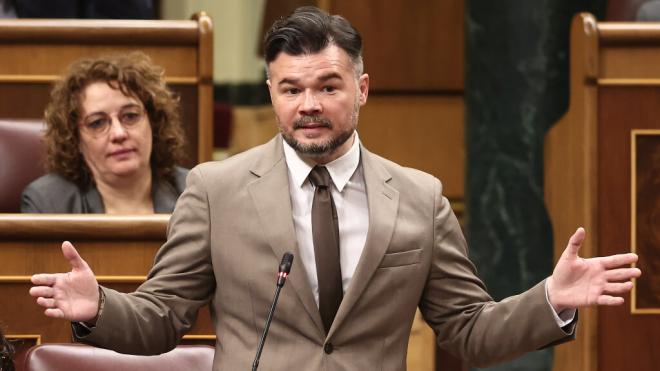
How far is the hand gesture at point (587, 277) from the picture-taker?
102cm

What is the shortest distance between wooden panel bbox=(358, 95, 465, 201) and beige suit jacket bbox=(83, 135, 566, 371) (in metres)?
1.48

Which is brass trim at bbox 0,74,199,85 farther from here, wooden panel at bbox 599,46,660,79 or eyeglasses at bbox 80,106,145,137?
wooden panel at bbox 599,46,660,79

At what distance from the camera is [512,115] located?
2.31 m

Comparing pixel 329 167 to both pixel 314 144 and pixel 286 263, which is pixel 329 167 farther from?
pixel 286 263

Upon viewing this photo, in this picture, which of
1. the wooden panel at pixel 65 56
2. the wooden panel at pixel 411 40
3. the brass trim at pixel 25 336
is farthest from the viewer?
the wooden panel at pixel 411 40

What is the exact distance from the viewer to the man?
41.4 inches

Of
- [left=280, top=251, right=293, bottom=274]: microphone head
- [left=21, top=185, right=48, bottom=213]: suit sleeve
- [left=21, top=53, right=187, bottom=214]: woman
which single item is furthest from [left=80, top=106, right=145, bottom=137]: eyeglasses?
[left=280, top=251, right=293, bottom=274]: microphone head

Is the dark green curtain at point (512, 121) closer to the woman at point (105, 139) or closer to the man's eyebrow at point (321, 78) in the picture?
the woman at point (105, 139)

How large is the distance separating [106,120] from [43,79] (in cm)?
20

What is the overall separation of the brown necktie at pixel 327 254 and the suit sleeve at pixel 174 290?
10cm

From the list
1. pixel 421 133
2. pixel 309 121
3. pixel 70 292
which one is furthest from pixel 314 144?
pixel 421 133

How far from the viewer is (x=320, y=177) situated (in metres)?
1.10

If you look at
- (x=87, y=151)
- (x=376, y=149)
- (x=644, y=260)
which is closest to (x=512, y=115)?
(x=376, y=149)

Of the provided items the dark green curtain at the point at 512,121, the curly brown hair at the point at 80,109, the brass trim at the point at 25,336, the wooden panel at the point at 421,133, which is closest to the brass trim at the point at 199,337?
the brass trim at the point at 25,336
